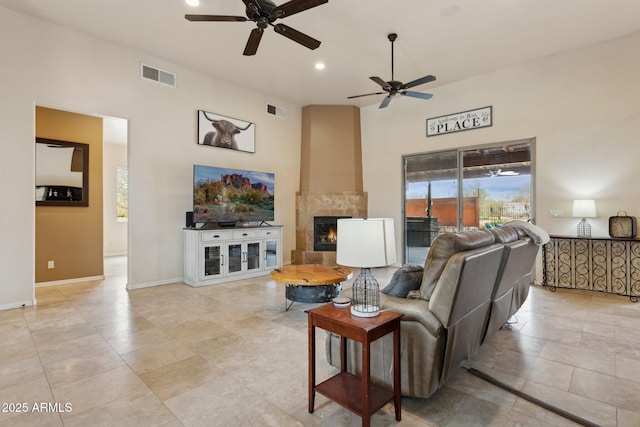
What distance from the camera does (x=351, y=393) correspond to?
1847 mm

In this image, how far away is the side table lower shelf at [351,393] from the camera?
172 centimetres

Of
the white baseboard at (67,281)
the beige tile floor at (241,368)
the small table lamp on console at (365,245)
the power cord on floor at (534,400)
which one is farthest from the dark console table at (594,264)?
the white baseboard at (67,281)

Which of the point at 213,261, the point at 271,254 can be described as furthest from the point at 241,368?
the point at 271,254

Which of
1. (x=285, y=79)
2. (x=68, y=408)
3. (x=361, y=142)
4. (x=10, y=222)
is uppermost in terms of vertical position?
(x=285, y=79)

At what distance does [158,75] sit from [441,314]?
531 cm

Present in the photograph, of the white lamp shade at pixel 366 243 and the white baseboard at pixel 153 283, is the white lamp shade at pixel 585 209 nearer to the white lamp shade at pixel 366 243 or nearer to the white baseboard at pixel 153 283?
the white lamp shade at pixel 366 243

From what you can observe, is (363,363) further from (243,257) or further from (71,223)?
(71,223)

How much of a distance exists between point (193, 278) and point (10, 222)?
227 centimetres

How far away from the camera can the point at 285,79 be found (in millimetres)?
5824

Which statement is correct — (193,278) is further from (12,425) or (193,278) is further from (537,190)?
(537,190)

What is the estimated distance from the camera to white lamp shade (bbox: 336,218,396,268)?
180 centimetres

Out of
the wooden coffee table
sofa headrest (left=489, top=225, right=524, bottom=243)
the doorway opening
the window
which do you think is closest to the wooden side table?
sofa headrest (left=489, top=225, right=524, bottom=243)

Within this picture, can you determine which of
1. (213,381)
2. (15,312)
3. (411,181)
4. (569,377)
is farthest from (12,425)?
(411,181)

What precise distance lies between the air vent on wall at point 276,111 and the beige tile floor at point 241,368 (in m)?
4.14
